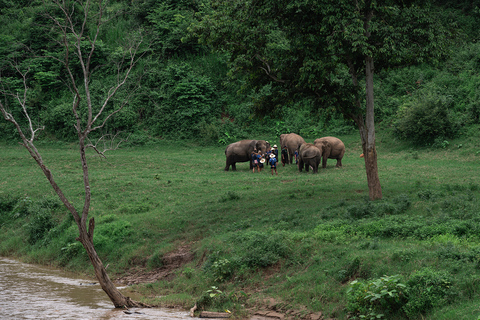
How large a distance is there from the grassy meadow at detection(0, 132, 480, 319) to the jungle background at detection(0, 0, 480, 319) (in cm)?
5

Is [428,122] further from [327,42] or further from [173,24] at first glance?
[173,24]

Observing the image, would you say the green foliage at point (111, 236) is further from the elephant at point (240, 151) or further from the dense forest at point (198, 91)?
the dense forest at point (198, 91)

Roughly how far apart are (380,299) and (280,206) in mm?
8679

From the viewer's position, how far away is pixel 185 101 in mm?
45156

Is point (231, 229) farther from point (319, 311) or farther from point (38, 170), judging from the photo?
point (38, 170)

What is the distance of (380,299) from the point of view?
365 inches

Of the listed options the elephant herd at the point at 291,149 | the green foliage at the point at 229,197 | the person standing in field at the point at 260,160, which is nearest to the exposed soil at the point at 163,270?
the green foliage at the point at 229,197

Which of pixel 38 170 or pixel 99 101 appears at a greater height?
pixel 99 101

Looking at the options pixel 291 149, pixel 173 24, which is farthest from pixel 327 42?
pixel 173 24

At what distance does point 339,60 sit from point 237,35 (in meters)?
3.88

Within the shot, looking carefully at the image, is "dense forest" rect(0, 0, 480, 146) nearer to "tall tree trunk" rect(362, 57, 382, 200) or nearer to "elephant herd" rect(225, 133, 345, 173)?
"elephant herd" rect(225, 133, 345, 173)

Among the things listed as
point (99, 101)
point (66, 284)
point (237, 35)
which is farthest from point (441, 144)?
point (99, 101)

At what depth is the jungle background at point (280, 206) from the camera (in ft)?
34.8

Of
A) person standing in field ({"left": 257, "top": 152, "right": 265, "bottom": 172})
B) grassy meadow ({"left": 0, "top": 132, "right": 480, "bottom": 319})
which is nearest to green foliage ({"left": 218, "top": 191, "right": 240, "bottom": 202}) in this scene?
grassy meadow ({"left": 0, "top": 132, "right": 480, "bottom": 319})
